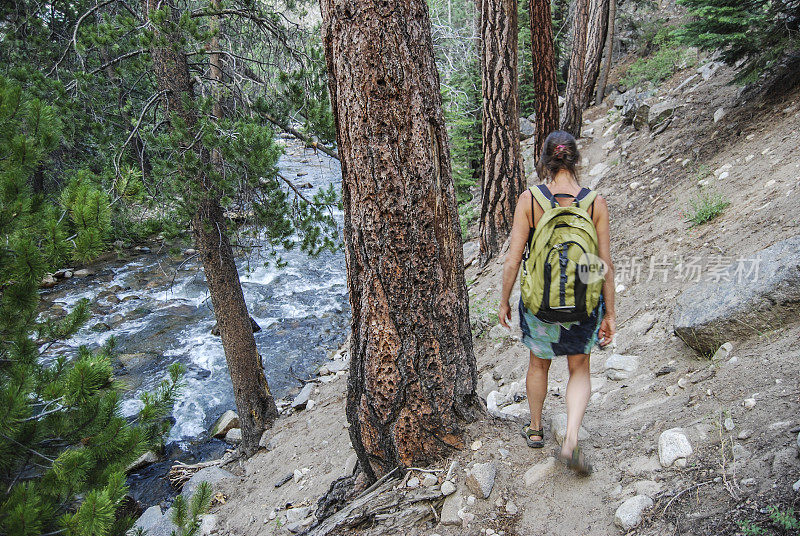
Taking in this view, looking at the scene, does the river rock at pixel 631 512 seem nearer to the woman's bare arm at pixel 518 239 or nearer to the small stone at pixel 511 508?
the small stone at pixel 511 508

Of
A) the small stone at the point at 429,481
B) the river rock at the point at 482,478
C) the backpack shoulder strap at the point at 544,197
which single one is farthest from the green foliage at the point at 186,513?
the backpack shoulder strap at the point at 544,197

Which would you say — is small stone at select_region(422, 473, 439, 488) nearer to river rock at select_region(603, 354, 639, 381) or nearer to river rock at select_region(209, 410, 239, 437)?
river rock at select_region(603, 354, 639, 381)

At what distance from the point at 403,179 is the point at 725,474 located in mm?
2087

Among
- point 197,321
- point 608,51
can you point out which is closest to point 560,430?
point 197,321

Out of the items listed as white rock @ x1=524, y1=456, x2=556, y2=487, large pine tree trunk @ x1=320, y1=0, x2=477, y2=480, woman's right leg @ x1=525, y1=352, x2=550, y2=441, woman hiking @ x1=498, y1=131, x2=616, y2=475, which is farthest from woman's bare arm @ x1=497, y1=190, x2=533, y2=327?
white rock @ x1=524, y1=456, x2=556, y2=487

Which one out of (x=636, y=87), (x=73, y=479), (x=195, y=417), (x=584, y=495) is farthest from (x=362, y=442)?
(x=636, y=87)

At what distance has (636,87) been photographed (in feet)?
39.8

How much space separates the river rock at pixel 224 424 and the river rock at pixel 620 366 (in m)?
5.66

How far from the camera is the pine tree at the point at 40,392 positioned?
248 cm

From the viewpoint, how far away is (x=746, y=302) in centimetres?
324

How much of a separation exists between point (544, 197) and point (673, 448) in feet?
4.82

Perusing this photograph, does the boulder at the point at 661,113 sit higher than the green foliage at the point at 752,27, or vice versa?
the green foliage at the point at 752,27

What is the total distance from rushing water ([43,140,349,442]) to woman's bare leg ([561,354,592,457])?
5.08m

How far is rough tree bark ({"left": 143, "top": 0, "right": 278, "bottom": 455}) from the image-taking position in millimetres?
5188
